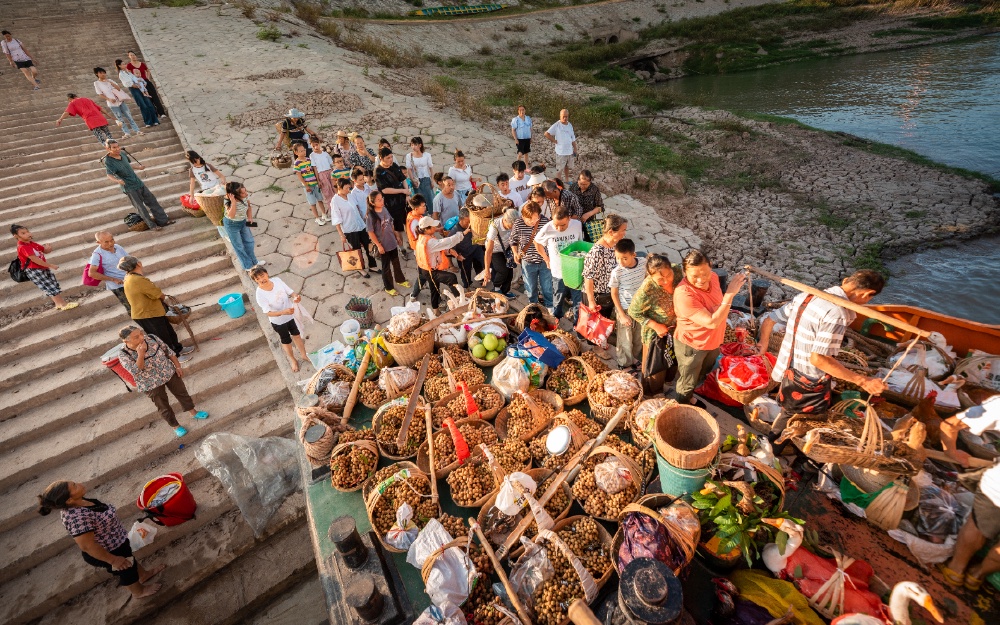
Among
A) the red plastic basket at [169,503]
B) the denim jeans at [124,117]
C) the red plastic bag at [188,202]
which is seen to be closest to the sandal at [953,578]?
the red plastic basket at [169,503]

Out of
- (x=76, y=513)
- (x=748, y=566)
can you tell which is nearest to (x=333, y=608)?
(x=76, y=513)

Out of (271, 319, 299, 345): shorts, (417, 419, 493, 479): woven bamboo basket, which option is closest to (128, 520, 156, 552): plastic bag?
(271, 319, 299, 345): shorts

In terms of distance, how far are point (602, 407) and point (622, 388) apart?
A: 11.6 inches

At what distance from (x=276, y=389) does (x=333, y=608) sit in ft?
13.3

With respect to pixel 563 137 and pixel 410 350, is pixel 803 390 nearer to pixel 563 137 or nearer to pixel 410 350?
pixel 410 350

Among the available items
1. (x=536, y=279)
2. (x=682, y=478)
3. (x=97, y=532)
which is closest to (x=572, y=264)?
(x=536, y=279)

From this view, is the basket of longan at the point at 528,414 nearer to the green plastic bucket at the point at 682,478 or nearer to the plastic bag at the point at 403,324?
the green plastic bucket at the point at 682,478

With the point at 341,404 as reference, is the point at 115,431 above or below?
below

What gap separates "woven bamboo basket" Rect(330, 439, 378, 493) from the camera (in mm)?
3959

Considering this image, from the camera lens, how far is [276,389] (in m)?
6.59

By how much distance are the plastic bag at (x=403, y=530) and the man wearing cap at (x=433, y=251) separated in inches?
127

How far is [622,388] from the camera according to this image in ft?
13.8

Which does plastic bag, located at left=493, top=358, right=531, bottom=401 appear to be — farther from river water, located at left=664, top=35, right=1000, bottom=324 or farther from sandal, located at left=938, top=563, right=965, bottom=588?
river water, located at left=664, top=35, right=1000, bottom=324

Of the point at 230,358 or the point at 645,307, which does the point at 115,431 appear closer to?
the point at 230,358
